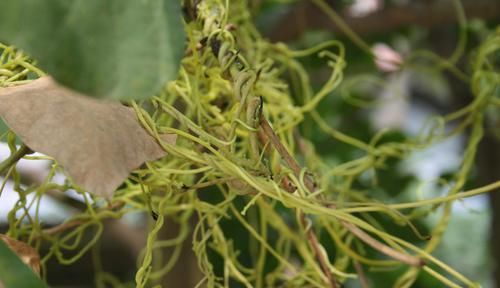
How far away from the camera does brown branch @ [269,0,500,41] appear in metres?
0.59

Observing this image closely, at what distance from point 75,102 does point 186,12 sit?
9cm

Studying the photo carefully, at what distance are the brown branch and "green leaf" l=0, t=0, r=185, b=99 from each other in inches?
16.6

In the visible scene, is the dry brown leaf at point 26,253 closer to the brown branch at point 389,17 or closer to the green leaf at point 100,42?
the green leaf at point 100,42

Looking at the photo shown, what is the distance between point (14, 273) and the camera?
231mm

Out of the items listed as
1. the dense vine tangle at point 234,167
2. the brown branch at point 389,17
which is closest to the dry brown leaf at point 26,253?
the dense vine tangle at point 234,167

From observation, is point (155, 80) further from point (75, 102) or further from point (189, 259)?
point (189, 259)

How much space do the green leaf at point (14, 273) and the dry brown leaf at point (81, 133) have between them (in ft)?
0.10

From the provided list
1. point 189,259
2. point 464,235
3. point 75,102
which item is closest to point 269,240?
point 189,259

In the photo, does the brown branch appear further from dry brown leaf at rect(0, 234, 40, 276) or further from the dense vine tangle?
dry brown leaf at rect(0, 234, 40, 276)

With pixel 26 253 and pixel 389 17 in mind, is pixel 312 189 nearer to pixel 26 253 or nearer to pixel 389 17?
pixel 26 253

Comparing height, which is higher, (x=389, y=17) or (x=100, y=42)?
(x=100, y=42)

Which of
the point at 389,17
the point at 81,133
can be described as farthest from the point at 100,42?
the point at 389,17

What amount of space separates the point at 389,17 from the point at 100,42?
1.48ft

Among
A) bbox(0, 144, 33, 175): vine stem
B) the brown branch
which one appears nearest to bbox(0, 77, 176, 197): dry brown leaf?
bbox(0, 144, 33, 175): vine stem
